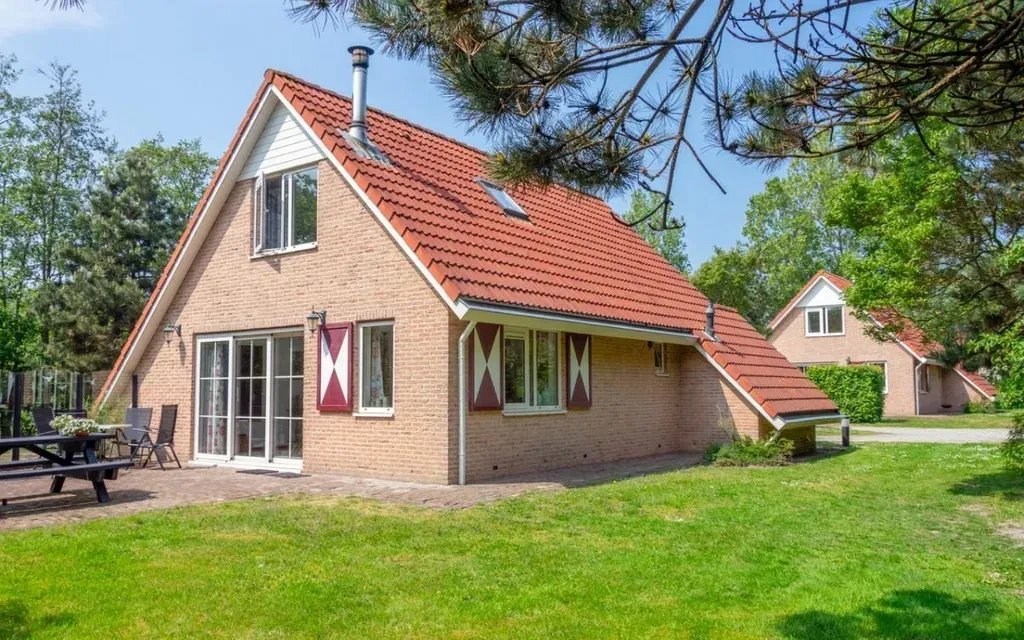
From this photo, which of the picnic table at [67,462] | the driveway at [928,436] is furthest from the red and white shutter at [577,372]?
the driveway at [928,436]

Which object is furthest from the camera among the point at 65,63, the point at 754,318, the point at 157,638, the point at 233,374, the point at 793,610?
the point at 754,318

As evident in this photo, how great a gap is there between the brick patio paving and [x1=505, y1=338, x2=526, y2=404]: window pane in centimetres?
130

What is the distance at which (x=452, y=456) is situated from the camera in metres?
11.3

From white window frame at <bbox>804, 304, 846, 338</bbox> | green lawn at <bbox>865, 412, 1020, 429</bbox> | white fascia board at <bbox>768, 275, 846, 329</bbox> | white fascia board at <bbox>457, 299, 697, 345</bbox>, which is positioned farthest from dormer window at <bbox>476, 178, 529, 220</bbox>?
white window frame at <bbox>804, 304, 846, 338</bbox>

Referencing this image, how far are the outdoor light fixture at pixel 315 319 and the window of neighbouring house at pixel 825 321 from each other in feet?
104

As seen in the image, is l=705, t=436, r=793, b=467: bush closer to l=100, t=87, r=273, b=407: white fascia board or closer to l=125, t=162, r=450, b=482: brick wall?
l=125, t=162, r=450, b=482: brick wall

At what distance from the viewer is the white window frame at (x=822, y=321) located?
1524 inches

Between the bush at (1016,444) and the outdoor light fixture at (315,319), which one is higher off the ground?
the outdoor light fixture at (315,319)

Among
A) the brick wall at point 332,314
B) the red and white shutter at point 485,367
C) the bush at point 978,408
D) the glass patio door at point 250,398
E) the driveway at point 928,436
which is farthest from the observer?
the bush at point 978,408

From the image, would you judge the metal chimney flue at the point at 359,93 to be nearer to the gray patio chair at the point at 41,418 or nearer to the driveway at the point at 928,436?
the gray patio chair at the point at 41,418

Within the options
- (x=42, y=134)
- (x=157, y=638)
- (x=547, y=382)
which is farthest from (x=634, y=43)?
(x=42, y=134)

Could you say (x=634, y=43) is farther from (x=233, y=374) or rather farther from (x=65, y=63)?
(x=65, y=63)

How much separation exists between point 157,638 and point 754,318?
167ft

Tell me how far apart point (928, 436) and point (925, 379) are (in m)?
18.4
